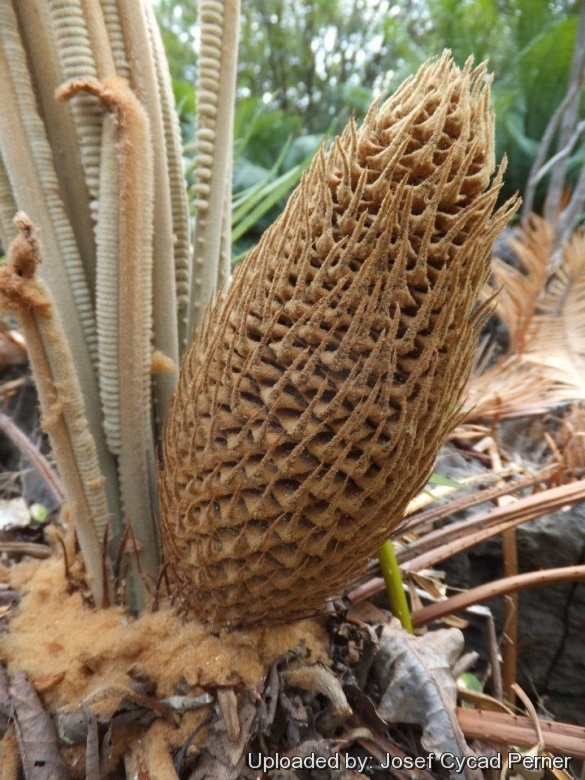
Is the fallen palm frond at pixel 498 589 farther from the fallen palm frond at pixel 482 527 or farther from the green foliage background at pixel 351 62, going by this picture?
the green foliage background at pixel 351 62

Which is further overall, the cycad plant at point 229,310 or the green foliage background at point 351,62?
the green foliage background at point 351,62

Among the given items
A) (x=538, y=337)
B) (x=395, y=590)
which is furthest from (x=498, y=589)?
(x=538, y=337)

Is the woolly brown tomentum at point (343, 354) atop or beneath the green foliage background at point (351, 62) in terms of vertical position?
beneath

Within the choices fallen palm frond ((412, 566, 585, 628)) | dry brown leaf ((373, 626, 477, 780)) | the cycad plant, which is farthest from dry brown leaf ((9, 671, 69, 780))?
fallen palm frond ((412, 566, 585, 628))

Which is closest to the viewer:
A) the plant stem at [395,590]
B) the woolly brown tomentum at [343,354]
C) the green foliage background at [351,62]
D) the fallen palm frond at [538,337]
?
the woolly brown tomentum at [343,354]

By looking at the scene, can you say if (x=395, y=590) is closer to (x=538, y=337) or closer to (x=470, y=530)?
(x=470, y=530)

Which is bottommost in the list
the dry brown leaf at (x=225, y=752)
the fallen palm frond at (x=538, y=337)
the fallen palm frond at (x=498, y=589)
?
the dry brown leaf at (x=225, y=752)

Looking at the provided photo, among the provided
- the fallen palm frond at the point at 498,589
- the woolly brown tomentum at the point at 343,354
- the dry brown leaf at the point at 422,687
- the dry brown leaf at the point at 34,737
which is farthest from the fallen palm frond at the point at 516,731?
the dry brown leaf at the point at 34,737

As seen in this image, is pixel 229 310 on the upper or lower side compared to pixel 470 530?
upper
